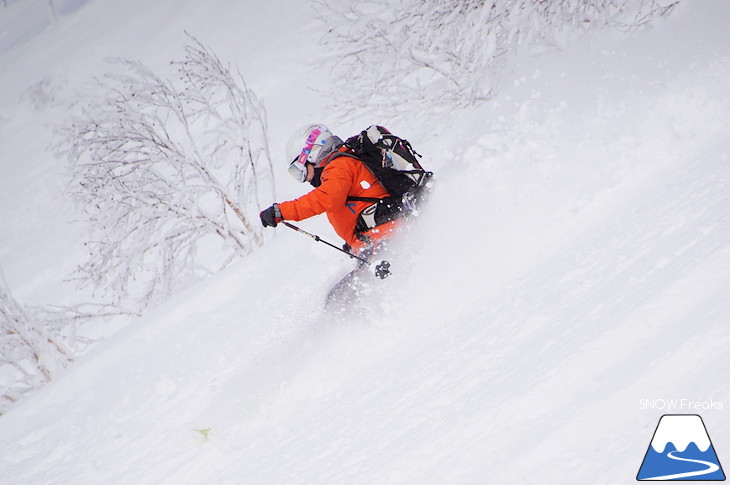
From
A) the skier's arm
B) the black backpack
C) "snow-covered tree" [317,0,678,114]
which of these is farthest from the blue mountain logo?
"snow-covered tree" [317,0,678,114]

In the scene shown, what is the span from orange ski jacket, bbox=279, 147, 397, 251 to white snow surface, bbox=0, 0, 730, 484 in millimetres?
435

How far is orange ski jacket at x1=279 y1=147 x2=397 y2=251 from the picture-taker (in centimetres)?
393

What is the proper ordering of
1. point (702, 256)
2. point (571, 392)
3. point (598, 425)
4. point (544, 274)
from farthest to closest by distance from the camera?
point (544, 274), point (702, 256), point (571, 392), point (598, 425)

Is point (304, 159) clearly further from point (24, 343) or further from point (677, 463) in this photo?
point (24, 343)

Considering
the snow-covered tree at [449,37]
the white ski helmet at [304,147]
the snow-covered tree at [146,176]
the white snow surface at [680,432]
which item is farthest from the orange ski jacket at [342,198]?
the snow-covered tree at [146,176]

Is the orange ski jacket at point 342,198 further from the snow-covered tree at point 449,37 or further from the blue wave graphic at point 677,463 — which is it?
the blue wave graphic at point 677,463

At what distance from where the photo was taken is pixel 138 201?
8555 millimetres

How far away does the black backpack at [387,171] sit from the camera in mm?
4301

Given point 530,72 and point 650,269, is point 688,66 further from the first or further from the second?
point 650,269

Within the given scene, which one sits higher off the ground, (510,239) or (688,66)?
(688,66)

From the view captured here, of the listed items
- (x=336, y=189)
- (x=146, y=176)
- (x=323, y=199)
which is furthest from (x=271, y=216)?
(x=146, y=176)

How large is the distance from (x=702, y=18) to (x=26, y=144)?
27198 mm

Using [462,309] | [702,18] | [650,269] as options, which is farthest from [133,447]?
[702,18]

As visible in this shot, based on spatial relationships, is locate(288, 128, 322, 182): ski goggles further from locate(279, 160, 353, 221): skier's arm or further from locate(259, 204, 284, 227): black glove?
locate(259, 204, 284, 227): black glove
